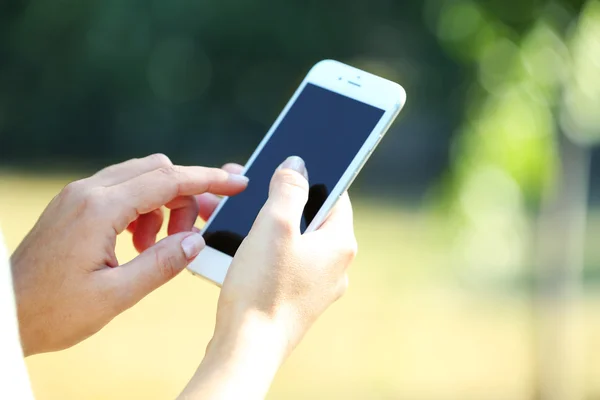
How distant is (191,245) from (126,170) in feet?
0.61

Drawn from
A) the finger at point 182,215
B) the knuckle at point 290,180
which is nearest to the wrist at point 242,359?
the knuckle at point 290,180

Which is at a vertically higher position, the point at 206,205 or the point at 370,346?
the point at 206,205

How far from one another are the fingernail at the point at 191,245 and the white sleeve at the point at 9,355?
1.57 ft

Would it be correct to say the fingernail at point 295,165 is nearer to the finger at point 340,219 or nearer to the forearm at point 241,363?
the finger at point 340,219

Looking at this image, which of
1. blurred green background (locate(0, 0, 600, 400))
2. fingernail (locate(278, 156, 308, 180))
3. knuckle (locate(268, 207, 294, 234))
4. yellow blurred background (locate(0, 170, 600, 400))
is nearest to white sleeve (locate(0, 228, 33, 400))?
knuckle (locate(268, 207, 294, 234))

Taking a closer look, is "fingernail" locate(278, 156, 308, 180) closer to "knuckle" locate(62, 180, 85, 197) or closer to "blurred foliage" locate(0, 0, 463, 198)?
"knuckle" locate(62, 180, 85, 197)

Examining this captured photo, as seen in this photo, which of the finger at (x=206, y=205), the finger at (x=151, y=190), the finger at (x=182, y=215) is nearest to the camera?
the finger at (x=151, y=190)

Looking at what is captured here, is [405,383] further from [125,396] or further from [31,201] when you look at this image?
[31,201]

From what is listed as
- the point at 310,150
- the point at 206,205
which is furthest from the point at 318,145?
the point at 206,205

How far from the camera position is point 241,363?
945 millimetres

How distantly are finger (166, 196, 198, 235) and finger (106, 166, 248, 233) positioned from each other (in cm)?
13

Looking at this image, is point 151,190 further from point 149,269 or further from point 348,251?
point 348,251

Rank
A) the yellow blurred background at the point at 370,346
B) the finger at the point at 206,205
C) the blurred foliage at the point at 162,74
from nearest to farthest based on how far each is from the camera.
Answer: the finger at the point at 206,205
the yellow blurred background at the point at 370,346
the blurred foliage at the point at 162,74

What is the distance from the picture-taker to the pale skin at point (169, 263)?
1021 mm
